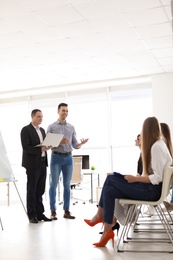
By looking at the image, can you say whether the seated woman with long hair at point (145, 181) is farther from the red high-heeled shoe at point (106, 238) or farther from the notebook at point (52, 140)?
the notebook at point (52, 140)

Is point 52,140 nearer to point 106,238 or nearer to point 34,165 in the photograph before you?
point 34,165

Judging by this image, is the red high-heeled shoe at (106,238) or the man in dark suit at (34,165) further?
the man in dark suit at (34,165)

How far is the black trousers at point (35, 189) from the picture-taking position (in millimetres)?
4633

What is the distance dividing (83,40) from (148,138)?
10.0 feet

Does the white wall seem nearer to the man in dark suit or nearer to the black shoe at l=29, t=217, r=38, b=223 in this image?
the man in dark suit

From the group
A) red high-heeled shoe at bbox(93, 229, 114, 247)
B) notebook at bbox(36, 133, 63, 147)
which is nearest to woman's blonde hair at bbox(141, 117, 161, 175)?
red high-heeled shoe at bbox(93, 229, 114, 247)

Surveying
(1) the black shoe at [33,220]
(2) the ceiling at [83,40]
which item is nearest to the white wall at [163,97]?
(2) the ceiling at [83,40]

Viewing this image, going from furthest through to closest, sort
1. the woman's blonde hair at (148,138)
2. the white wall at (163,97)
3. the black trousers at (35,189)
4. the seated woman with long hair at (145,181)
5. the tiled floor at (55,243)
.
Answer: the white wall at (163,97) < the black trousers at (35,189) < the woman's blonde hair at (148,138) < the seated woman with long hair at (145,181) < the tiled floor at (55,243)

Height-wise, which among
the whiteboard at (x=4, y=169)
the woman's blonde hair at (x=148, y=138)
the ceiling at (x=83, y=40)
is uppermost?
the ceiling at (x=83, y=40)

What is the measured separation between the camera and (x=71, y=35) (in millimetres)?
5445

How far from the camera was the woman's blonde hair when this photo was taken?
10.1ft

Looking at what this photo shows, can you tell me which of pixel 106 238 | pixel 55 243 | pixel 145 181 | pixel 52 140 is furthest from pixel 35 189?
pixel 145 181

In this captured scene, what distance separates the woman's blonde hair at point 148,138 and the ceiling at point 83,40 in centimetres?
193

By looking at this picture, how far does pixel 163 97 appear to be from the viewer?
7852mm
